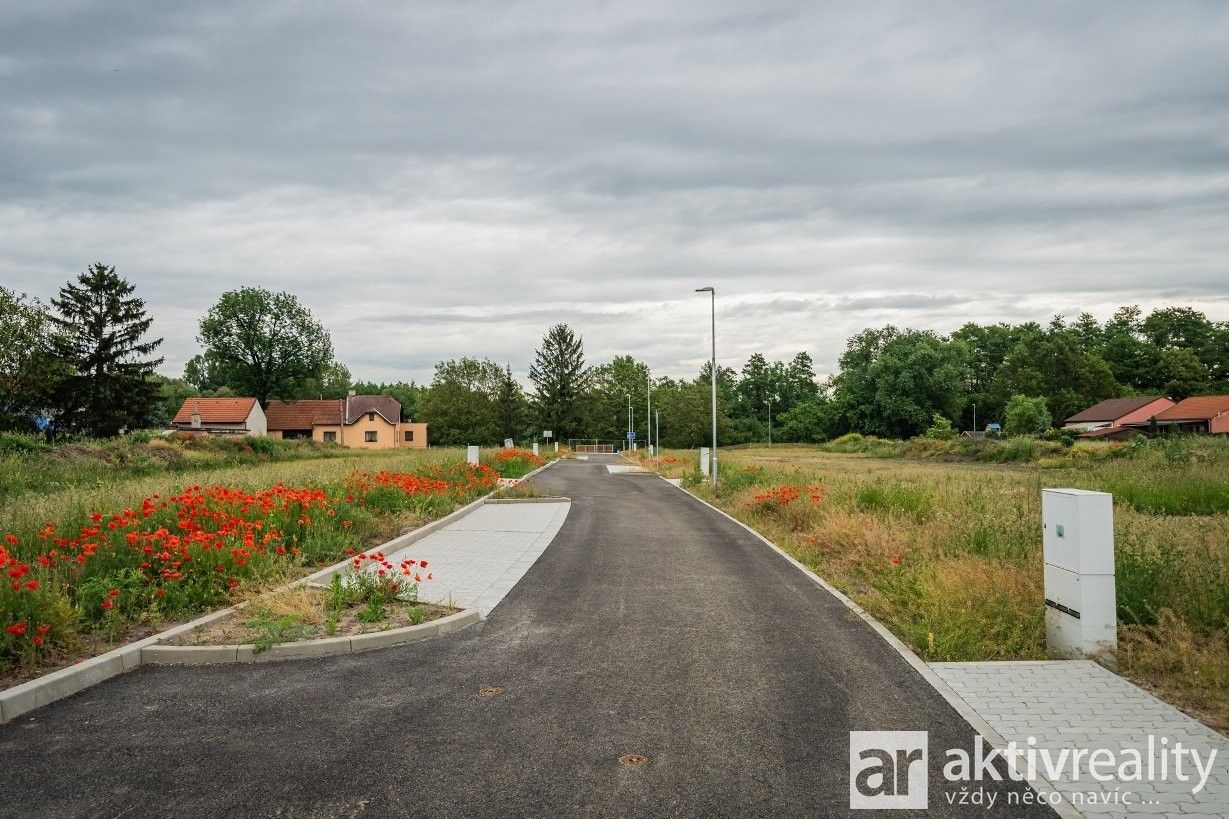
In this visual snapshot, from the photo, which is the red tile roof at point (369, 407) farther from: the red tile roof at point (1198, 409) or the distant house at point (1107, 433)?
the red tile roof at point (1198, 409)

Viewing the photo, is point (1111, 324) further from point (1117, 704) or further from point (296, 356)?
point (1117, 704)

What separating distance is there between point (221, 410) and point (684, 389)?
59011 mm

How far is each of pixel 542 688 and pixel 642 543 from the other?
7960mm

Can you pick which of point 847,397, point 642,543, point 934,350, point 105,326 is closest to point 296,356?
point 105,326

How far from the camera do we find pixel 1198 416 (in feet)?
218

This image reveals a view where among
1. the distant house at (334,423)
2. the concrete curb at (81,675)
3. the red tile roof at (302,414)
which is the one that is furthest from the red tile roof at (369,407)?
the concrete curb at (81,675)

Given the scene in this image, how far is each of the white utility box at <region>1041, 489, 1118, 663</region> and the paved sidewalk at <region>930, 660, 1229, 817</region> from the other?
0.68ft

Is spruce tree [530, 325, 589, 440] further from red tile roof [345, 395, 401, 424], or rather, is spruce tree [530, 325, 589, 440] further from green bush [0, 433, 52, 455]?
green bush [0, 433, 52, 455]

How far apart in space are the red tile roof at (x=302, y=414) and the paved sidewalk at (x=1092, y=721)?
3147 inches

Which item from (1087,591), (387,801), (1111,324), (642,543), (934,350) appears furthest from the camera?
(1111,324)

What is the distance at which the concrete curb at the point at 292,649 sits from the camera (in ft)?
21.3

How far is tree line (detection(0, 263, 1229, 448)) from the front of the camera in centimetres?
5453

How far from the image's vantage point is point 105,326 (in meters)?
54.7

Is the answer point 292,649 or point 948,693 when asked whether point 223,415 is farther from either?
point 948,693
